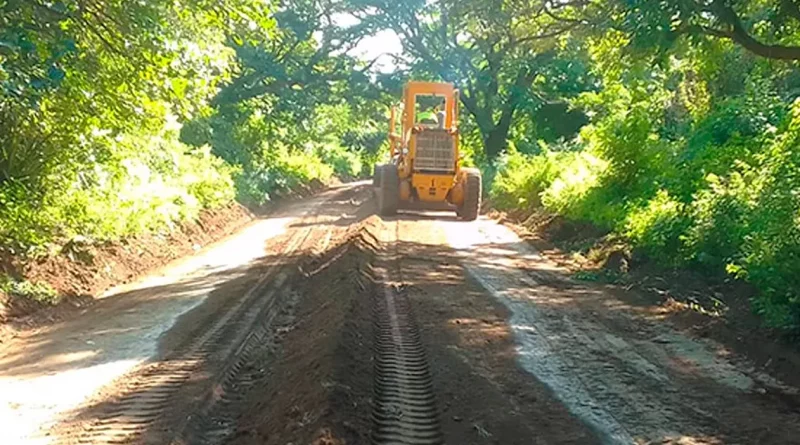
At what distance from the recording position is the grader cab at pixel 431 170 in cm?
2259

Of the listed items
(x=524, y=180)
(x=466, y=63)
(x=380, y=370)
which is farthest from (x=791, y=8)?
(x=466, y=63)

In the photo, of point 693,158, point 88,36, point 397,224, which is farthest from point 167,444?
point 397,224

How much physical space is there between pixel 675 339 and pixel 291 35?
90.0 ft

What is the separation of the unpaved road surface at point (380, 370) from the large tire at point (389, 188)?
967 centimetres

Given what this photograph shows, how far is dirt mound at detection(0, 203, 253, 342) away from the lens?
10.6 m

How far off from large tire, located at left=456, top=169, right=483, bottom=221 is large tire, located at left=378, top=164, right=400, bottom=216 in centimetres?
183

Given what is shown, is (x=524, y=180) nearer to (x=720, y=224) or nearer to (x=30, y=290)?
(x=720, y=224)

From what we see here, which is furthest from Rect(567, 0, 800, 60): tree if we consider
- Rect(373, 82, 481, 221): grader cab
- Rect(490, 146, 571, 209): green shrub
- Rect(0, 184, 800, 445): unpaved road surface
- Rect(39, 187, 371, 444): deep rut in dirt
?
Rect(490, 146, 571, 209): green shrub

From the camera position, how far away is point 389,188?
22938 mm

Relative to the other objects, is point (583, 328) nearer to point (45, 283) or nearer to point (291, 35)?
point (45, 283)

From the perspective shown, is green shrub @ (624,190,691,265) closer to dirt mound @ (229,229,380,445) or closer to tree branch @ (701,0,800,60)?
tree branch @ (701,0,800,60)

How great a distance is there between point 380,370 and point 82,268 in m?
7.07

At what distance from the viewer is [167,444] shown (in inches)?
230

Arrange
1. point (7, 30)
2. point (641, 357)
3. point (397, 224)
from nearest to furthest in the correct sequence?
1. point (641, 357)
2. point (7, 30)
3. point (397, 224)
